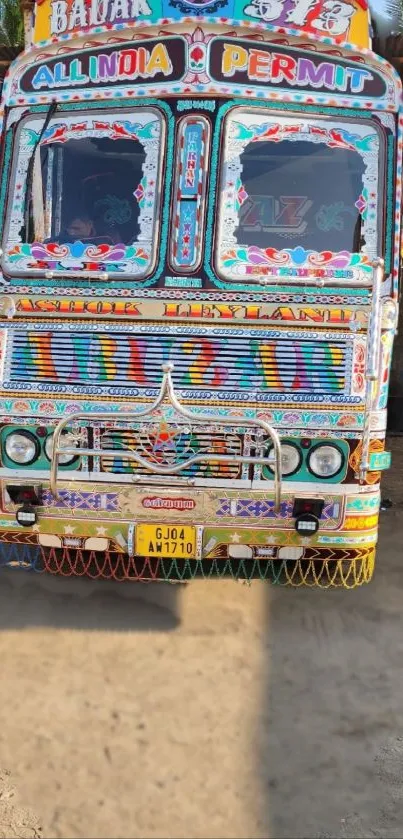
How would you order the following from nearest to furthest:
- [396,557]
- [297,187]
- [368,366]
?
1. [368,366]
2. [297,187]
3. [396,557]

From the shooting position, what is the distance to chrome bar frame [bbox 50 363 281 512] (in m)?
4.20

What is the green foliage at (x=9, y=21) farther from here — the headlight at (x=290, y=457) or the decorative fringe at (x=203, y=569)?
the headlight at (x=290, y=457)

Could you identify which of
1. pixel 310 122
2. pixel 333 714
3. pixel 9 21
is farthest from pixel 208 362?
pixel 9 21

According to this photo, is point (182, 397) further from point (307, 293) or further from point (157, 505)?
point (307, 293)

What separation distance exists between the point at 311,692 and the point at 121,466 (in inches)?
63.4

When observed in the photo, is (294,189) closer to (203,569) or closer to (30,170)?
(30,170)

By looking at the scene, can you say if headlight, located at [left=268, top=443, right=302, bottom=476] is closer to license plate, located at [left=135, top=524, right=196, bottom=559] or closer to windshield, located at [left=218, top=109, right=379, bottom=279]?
license plate, located at [left=135, top=524, right=196, bottom=559]

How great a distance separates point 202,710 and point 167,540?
3.05 feet

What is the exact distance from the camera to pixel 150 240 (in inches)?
190

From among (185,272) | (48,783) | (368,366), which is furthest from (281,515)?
(48,783)

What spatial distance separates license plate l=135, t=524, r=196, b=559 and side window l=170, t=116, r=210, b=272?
1.49 m

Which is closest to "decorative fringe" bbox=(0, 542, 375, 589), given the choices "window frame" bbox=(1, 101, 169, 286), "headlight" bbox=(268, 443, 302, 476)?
"headlight" bbox=(268, 443, 302, 476)

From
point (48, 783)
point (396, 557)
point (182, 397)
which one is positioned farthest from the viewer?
point (396, 557)

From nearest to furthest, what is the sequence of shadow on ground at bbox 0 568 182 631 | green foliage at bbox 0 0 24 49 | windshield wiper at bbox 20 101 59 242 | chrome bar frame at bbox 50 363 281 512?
chrome bar frame at bbox 50 363 281 512
windshield wiper at bbox 20 101 59 242
shadow on ground at bbox 0 568 182 631
green foliage at bbox 0 0 24 49
